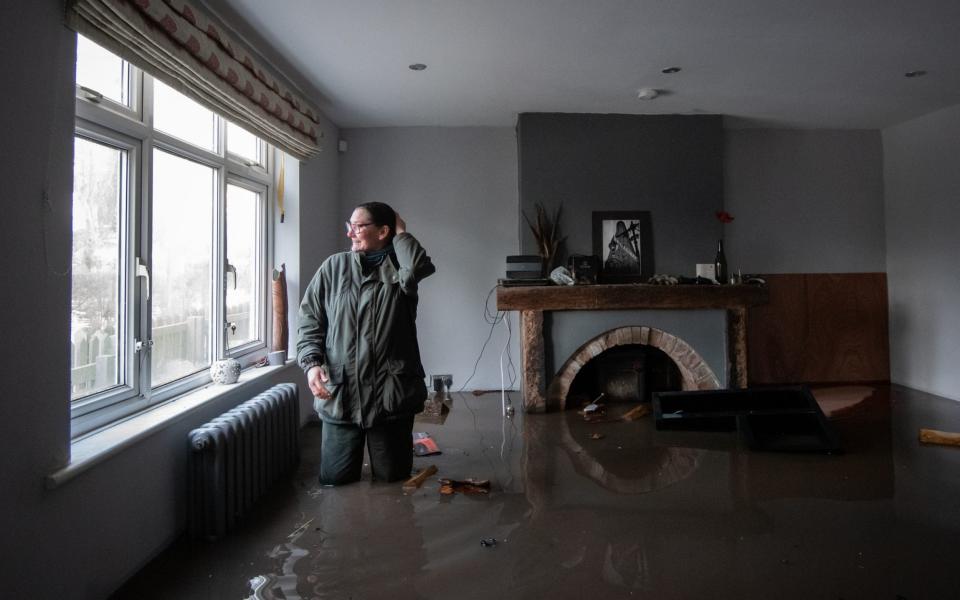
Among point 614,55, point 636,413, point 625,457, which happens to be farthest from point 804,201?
point 625,457

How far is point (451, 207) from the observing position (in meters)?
5.16

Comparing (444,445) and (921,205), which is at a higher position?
(921,205)

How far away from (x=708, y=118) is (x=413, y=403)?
151 inches

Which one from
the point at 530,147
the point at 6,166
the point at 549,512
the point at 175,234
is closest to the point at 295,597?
the point at 549,512

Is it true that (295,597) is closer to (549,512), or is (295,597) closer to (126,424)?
(126,424)

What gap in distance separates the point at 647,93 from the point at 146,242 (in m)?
3.50

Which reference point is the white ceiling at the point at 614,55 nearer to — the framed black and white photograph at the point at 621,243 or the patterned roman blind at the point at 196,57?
the patterned roman blind at the point at 196,57

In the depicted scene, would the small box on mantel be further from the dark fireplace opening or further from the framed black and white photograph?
the dark fireplace opening

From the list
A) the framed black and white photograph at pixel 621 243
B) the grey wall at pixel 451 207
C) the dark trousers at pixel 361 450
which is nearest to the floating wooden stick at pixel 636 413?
the framed black and white photograph at pixel 621 243

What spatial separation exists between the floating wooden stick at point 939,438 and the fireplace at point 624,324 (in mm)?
1168

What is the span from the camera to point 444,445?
3.61m

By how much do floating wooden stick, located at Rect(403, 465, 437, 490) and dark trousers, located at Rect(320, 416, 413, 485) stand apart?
7 centimetres

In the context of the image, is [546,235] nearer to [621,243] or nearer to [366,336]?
[621,243]

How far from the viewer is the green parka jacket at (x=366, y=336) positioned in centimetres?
262
